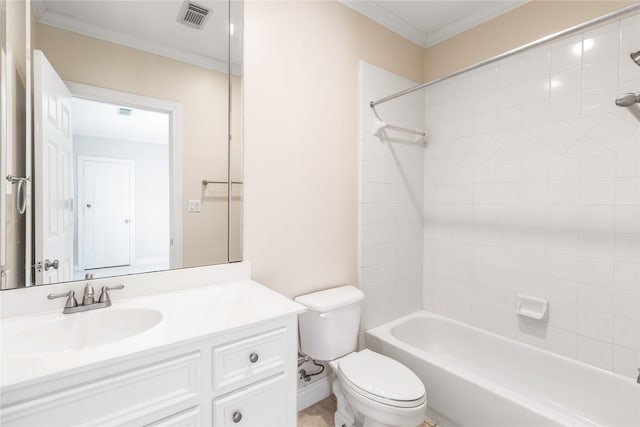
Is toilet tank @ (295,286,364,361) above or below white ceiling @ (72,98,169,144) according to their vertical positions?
below

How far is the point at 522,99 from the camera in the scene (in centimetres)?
192

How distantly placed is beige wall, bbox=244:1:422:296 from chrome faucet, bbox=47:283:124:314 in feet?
2.07

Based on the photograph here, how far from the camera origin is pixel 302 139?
70.1 inches

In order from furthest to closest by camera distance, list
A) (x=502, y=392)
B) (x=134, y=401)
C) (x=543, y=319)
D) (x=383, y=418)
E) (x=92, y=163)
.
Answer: (x=543, y=319) < (x=502, y=392) < (x=383, y=418) < (x=92, y=163) < (x=134, y=401)

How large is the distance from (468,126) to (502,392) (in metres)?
1.63

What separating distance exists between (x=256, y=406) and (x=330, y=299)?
29.1 inches

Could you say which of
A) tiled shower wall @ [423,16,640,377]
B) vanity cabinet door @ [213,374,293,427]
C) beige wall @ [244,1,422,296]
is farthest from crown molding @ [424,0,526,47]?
vanity cabinet door @ [213,374,293,427]

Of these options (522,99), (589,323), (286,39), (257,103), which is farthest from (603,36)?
(257,103)

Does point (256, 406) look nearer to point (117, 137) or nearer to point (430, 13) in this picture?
point (117, 137)

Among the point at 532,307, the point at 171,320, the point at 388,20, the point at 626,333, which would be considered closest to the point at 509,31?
the point at 388,20

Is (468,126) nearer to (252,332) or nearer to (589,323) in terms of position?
(589,323)

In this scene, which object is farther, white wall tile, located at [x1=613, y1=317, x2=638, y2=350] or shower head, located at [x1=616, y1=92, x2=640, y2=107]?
white wall tile, located at [x1=613, y1=317, x2=638, y2=350]

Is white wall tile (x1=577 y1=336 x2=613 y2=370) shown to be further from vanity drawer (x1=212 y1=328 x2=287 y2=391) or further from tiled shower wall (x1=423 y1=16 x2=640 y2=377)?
vanity drawer (x1=212 y1=328 x2=287 y2=391)

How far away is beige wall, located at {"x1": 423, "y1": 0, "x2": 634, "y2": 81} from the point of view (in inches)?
67.5
